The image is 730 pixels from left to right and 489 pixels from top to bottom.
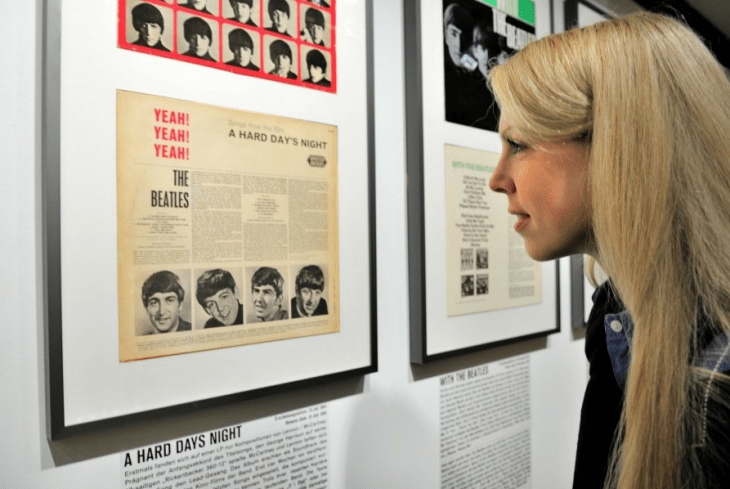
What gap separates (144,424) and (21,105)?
1.48ft

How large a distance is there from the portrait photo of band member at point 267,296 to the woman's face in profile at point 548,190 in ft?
1.24

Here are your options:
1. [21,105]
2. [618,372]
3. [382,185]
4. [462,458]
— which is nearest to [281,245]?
[382,185]

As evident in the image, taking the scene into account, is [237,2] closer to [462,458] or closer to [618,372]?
[618,372]

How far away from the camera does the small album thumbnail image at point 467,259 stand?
123 cm

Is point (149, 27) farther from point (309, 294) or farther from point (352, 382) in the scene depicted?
point (352, 382)

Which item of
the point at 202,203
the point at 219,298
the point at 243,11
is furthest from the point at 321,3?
the point at 219,298

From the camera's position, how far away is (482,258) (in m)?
1.28

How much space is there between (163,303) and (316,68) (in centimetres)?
47

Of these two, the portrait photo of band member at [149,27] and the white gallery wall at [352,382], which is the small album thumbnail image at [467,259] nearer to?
the white gallery wall at [352,382]

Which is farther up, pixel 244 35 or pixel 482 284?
pixel 244 35

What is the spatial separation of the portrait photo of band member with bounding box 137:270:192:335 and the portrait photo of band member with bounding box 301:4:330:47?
1.53ft

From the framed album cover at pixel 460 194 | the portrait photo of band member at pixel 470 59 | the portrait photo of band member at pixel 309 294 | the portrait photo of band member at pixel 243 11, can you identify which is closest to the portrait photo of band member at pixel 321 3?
the portrait photo of band member at pixel 243 11

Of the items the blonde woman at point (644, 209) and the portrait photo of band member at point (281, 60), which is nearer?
the blonde woman at point (644, 209)

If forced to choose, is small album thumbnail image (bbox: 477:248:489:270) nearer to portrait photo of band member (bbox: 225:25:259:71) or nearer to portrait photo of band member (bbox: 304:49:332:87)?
portrait photo of band member (bbox: 304:49:332:87)
